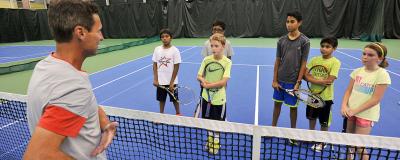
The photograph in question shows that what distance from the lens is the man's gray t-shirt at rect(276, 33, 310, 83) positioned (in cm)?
A: 333

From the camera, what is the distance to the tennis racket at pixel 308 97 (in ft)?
10.4

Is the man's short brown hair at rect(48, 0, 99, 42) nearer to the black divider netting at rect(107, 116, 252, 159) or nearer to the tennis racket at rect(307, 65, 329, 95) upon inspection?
the black divider netting at rect(107, 116, 252, 159)

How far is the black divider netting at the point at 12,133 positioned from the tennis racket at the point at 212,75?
2.28 meters

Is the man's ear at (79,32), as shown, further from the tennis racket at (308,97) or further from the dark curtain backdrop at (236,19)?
the dark curtain backdrop at (236,19)

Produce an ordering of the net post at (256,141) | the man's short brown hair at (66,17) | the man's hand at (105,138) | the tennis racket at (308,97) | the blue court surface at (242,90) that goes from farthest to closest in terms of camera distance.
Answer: the blue court surface at (242,90)
the tennis racket at (308,97)
the net post at (256,141)
the man's hand at (105,138)
the man's short brown hair at (66,17)

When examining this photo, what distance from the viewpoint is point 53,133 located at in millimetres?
980

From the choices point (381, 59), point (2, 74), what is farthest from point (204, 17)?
point (381, 59)

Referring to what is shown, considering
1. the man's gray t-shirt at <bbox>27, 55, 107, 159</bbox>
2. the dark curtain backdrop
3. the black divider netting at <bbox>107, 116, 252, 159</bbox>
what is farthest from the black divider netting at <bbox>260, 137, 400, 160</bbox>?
the dark curtain backdrop

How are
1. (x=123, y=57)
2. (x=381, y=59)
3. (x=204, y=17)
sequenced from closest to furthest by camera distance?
(x=381, y=59) < (x=123, y=57) < (x=204, y=17)

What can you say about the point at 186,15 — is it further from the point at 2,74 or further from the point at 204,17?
the point at 2,74

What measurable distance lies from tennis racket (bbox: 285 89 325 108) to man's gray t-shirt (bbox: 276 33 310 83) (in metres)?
0.21

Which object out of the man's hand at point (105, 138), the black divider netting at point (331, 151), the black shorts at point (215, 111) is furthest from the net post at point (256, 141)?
the black shorts at point (215, 111)

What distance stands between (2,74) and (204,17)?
41.9 ft

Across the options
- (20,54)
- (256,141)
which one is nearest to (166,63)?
(256,141)
